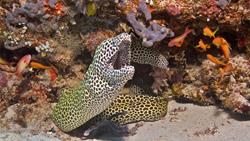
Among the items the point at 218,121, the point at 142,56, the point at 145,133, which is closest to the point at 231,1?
the point at 142,56

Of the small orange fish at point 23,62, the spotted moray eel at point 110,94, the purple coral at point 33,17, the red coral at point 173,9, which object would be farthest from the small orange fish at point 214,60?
the small orange fish at point 23,62

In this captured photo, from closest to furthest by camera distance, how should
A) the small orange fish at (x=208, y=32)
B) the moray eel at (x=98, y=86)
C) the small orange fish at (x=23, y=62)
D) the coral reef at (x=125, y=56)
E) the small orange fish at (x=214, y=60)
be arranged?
Result: the moray eel at (x=98, y=86) < the coral reef at (x=125, y=56) < the small orange fish at (x=208, y=32) < the small orange fish at (x=214, y=60) < the small orange fish at (x=23, y=62)

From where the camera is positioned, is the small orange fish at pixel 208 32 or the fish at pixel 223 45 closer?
the small orange fish at pixel 208 32

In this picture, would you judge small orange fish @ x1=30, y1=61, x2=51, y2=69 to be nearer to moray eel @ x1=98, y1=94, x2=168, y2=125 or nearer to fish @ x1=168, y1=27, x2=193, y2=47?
moray eel @ x1=98, y1=94, x2=168, y2=125

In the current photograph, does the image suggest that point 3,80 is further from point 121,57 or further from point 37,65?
point 121,57

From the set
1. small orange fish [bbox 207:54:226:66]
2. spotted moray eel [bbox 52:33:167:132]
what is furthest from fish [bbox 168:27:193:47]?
small orange fish [bbox 207:54:226:66]

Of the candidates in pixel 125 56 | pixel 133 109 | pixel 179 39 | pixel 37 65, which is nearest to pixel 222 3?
pixel 179 39

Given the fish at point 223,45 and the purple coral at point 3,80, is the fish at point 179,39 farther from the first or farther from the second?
the purple coral at point 3,80

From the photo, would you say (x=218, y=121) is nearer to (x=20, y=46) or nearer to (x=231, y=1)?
(x=231, y=1)

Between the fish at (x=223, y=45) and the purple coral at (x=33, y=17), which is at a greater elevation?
the purple coral at (x=33, y=17)
